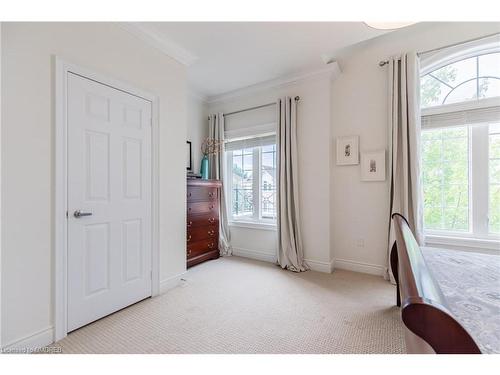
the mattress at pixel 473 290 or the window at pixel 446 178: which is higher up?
the window at pixel 446 178

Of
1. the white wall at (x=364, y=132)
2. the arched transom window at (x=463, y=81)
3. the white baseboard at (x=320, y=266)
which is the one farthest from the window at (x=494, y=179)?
the white baseboard at (x=320, y=266)

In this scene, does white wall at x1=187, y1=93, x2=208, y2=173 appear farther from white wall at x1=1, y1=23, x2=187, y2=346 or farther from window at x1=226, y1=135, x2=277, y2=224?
white wall at x1=1, y1=23, x2=187, y2=346

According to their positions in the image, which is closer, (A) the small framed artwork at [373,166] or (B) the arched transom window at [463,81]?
(B) the arched transom window at [463,81]

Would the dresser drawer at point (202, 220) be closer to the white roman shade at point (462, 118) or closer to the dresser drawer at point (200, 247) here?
the dresser drawer at point (200, 247)

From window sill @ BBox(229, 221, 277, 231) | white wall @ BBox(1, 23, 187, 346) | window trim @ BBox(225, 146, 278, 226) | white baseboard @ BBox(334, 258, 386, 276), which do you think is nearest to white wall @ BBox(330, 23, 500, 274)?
white baseboard @ BBox(334, 258, 386, 276)

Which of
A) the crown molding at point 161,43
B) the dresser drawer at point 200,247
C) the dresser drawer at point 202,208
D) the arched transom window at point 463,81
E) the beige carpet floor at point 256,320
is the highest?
the crown molding at point 161,43

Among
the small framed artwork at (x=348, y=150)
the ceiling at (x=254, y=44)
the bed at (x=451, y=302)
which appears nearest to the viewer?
the bed at (x=451, y=302)

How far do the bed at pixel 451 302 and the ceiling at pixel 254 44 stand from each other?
2.03 metres

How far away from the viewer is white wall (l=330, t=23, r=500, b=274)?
109 inches

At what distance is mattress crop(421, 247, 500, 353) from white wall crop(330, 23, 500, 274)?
1384mm

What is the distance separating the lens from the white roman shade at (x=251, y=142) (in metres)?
3.59

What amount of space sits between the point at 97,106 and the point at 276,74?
222 cm

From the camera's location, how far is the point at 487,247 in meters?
2.39
